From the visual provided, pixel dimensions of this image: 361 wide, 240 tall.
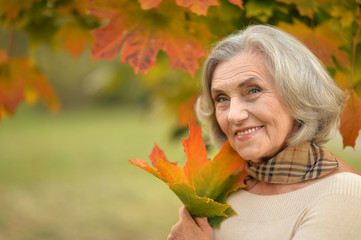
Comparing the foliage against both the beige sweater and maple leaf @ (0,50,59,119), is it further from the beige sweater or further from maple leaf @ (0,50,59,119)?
maple leaf @ (0,50,59,119)

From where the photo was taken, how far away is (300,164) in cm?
144

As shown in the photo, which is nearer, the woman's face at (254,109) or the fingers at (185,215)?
the woman's face at (254,109)

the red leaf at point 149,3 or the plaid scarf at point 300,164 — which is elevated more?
the red leaf at point 149,3

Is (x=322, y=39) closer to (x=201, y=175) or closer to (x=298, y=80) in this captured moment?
(x=298, y=80)

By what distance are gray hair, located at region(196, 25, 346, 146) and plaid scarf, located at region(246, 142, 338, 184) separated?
0.14 ft

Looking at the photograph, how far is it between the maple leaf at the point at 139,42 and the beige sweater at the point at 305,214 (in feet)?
2.17

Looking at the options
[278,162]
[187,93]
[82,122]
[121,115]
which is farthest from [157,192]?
[121,115]

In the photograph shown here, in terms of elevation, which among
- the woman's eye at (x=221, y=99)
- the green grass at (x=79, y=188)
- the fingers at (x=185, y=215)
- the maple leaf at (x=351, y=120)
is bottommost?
the green grass at (x=79, y=188)

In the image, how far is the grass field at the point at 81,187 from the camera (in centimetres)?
515

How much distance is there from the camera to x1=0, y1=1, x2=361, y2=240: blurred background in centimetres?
333

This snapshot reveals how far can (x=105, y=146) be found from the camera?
1179 centimetres

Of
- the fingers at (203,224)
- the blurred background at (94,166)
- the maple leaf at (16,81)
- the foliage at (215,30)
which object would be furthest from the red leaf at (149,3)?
the maple leaf at (16,81)

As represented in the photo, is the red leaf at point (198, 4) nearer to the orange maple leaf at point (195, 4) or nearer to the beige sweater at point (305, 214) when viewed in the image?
the orange maple leaf at point (195, 4)

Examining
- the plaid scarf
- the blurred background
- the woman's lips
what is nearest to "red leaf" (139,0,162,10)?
the blurred background
